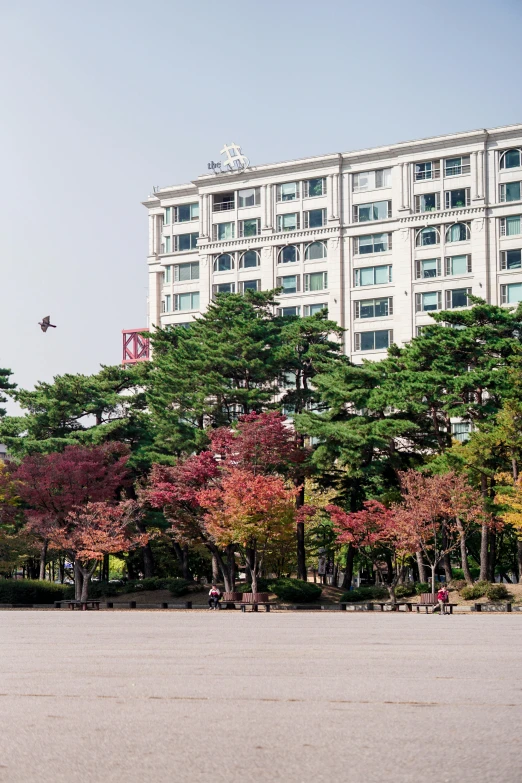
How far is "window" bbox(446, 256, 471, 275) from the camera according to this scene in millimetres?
96775

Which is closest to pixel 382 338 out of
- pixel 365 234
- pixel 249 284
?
pixel 365 234

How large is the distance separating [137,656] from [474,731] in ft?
34.1

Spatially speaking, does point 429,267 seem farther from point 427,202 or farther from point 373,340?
point 373,340

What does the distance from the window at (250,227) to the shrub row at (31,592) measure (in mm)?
51614

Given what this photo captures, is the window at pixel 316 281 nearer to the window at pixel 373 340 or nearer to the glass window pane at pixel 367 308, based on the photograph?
the glass window pane at pixel 367 308

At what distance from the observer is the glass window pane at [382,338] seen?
3888 inches

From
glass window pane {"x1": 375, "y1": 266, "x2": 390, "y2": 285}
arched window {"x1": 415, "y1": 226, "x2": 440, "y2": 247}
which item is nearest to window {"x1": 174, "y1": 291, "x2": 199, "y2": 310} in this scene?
glass window pane {"x1": 375, "y1": 266, "x2": 390, "y2": 285}

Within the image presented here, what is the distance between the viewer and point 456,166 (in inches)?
3858

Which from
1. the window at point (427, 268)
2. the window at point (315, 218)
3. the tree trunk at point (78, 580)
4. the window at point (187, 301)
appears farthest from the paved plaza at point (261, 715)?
the window at point (187, 301)

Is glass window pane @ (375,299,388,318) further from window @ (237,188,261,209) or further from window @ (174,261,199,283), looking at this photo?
window @ (174,261,199,283)

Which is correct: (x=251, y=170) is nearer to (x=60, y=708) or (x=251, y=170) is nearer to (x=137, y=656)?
(x=137, y=656)

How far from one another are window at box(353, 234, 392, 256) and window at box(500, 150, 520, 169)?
40.1 ft

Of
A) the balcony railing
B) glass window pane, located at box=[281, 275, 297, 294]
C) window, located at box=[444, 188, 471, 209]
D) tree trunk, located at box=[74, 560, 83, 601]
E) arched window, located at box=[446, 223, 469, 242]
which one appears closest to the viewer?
tree trunk, located at box=[74, 560, 83, 601]

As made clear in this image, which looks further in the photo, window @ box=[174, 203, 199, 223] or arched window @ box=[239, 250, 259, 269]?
window @ box=[174, 203, 199, 223]
